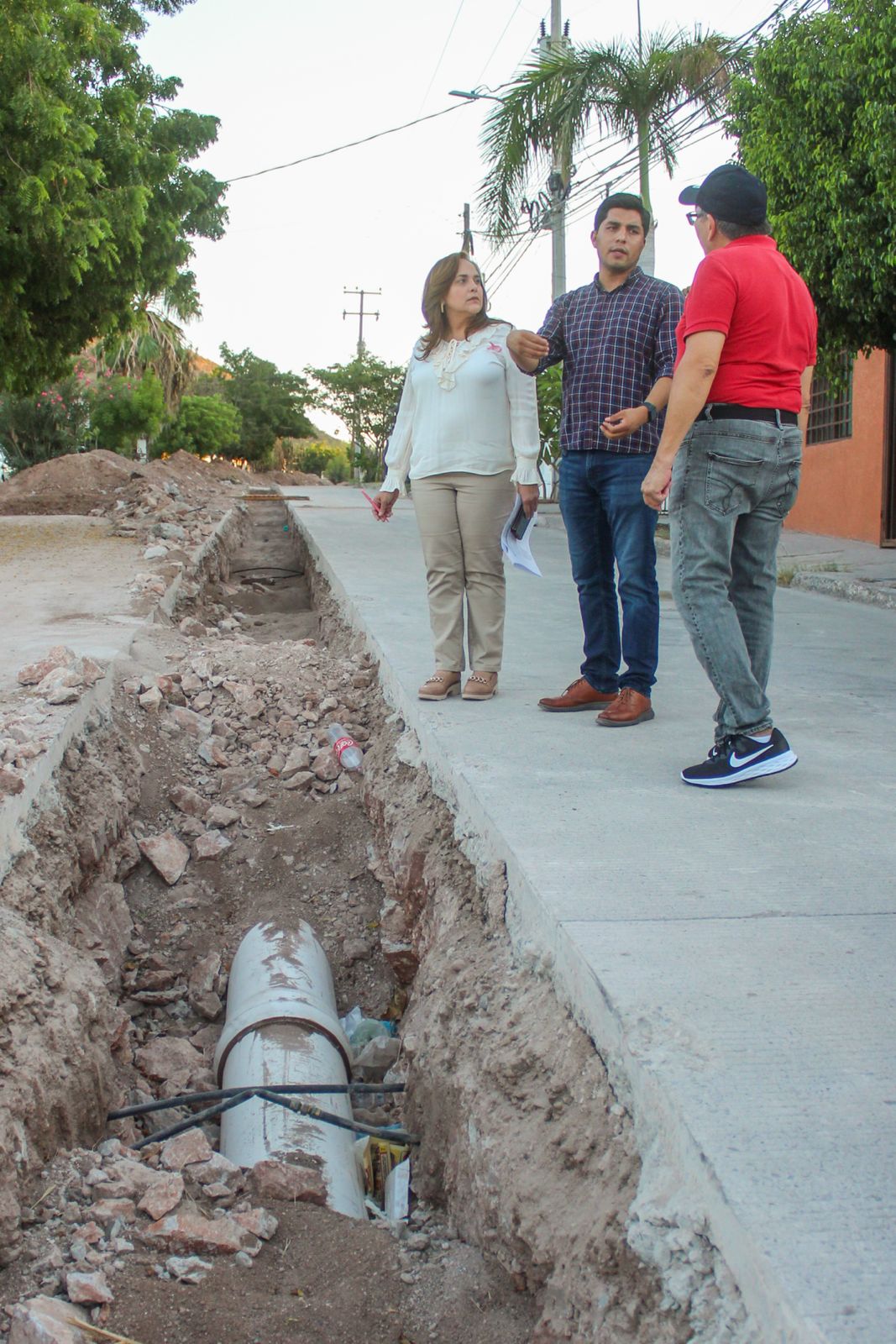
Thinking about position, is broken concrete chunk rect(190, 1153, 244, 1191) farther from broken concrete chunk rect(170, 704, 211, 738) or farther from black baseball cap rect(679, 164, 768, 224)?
broken concrete chunk rect(170, 704, 211, 738)

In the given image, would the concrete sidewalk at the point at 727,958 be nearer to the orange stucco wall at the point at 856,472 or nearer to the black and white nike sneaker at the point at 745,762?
the black and white nike sneaker at the point at 745,762

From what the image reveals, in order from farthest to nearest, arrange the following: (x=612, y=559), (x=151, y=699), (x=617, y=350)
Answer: (x=151, y=699)
(x=612, y=559)
(x=617, y=350)

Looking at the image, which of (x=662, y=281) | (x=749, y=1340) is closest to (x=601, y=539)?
(x=662, y=281)

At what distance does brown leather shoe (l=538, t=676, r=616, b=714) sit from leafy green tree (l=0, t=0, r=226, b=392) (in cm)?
752

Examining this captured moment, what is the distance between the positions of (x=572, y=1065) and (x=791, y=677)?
11.9 ft

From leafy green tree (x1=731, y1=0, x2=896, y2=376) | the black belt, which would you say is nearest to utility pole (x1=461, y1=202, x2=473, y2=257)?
leafy green tree (x1=731, y1=0, x2=896, y2=376)

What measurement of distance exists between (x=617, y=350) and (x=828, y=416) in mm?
11401

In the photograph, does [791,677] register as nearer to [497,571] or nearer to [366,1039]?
[497,571]

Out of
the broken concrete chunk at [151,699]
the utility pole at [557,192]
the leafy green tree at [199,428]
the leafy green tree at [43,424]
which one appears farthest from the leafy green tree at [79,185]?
the leafy green tree at [199,428]

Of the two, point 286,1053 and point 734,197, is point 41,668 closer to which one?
point 286,1053

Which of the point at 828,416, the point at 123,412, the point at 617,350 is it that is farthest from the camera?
the point at 123,412

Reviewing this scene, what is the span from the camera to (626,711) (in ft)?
14.0

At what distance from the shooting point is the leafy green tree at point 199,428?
3950 cm

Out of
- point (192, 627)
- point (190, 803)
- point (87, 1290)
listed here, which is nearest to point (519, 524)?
point (190, 803)
